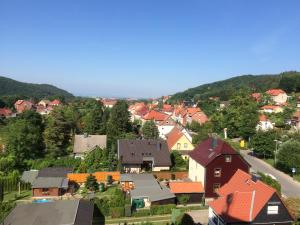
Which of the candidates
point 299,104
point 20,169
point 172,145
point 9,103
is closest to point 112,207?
point 20,169

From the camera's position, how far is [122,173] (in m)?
42.7

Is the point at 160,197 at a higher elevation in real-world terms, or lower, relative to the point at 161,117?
lower

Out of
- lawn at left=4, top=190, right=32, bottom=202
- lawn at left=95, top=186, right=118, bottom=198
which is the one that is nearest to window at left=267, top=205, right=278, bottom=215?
lawn at left=95, top=186, right=118, bottom=198

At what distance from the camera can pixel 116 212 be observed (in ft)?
99.4

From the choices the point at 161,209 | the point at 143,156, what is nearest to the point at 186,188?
the point at 161,209

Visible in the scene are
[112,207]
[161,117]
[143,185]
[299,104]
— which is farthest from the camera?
[299,104]

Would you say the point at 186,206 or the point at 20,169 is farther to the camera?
the point at 20,169

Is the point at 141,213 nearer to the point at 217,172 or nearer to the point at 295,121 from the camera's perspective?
the point at 217,172

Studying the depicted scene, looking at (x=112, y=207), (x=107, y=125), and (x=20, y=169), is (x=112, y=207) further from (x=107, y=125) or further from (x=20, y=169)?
(x=107, y=125)

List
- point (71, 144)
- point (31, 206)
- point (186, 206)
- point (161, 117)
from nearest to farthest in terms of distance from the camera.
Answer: point (31, 206) → point (186, 206) → point (71, 144) → point (161, 117)

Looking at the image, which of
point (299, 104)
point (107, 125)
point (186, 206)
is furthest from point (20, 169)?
point (299, 104)

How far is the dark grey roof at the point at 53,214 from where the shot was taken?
23.9 metres

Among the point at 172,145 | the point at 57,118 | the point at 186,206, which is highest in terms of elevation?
the point at 57,118

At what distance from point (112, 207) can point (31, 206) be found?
7579 mm
